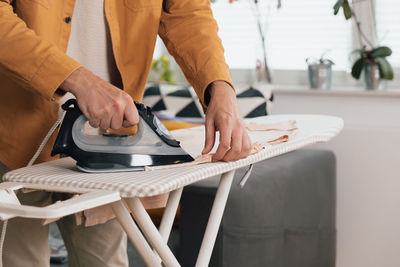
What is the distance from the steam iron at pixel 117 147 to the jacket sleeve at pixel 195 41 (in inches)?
8.8

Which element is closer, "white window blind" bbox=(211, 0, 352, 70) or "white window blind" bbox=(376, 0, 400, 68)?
"white window blind" bbox=(376, 0, 400, 68)

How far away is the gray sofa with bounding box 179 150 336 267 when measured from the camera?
5.90ft

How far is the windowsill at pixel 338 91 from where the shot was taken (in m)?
2.51

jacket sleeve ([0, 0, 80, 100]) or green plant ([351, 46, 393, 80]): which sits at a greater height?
jacket sleeve ([0, 0, 80, 100])

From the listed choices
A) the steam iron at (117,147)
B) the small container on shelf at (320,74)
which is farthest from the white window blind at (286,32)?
the steam iron at (117,147)

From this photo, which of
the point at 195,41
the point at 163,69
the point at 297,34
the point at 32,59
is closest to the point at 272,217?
the point at 195,41

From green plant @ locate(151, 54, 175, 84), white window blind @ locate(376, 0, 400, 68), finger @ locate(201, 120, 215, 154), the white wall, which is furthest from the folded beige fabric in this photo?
green plant @ locate(151, 54, 175, 84)

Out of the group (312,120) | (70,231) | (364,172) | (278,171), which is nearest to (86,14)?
(70,231)

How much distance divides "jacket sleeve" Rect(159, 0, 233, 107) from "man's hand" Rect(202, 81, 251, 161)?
0.13 ft

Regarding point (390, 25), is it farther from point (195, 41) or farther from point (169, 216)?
point (169, 216)

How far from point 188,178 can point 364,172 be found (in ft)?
6.06

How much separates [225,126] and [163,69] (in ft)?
8.12

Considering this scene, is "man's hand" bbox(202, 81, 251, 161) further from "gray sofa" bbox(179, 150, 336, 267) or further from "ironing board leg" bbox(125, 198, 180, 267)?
"gray sofa" bbox(179, 150, 336, 267)

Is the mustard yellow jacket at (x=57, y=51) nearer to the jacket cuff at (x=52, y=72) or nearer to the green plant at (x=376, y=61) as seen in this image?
the jacket cuff at (x=52, y=72)
